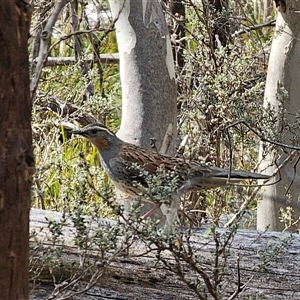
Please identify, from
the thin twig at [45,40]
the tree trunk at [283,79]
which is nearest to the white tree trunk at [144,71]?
the tree trunk at [283,79]

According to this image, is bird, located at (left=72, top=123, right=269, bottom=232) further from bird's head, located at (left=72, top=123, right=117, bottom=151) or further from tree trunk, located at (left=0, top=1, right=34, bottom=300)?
tree trunk, located at (left=0, top=1, right=34, bottom=300)

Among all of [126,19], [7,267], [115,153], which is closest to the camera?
[7,267]

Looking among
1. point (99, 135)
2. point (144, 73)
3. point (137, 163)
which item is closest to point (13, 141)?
point (137, 163)

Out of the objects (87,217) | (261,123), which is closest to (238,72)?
(261,123)

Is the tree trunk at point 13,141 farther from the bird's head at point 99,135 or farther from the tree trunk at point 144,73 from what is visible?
the tree trunk at point 144,73

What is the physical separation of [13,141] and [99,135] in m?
3.35

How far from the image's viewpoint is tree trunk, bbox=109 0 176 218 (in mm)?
5367

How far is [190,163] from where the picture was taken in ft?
14.8

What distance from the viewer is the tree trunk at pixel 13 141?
1.69m

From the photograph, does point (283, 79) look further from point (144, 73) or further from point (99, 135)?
point (99, 135)

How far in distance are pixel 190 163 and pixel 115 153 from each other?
2.01 feet

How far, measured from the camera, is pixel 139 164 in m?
4.53

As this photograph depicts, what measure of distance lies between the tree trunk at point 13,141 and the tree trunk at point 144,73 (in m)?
3.61

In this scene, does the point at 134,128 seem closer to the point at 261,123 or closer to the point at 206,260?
the point at 261,123
